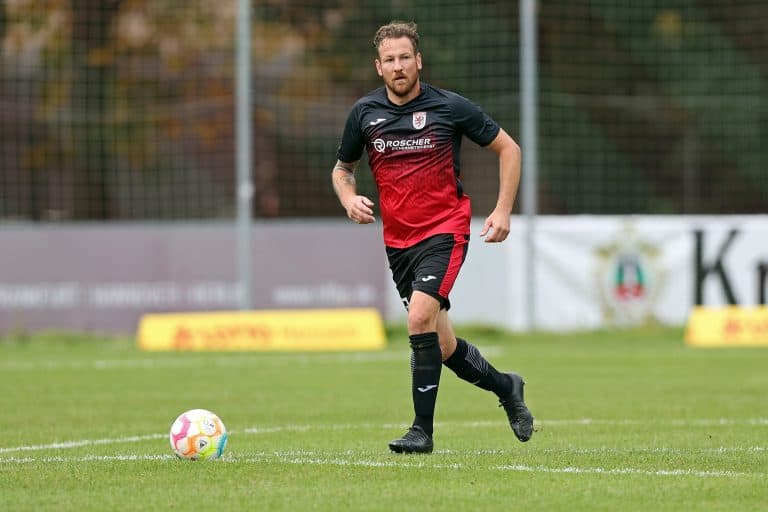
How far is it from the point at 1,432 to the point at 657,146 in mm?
17838

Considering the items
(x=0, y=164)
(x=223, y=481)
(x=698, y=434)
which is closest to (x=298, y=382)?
(x=698, y=434)

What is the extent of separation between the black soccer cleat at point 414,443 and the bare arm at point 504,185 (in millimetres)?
1112

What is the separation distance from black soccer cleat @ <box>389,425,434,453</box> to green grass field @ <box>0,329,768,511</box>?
0.24 feet

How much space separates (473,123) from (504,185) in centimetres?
39

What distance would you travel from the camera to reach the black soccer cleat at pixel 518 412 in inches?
340

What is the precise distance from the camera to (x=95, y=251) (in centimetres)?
2266

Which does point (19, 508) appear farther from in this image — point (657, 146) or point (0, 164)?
point (657, 146)

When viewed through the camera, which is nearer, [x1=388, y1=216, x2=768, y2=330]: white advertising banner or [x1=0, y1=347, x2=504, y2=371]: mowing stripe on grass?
[x1=0, y1=347, x2=504, y2=371]: mowing stripe on grass

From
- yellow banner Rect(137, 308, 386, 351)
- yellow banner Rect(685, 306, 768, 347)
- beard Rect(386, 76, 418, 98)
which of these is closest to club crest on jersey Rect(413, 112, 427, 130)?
beard Rect(386, 76, 418, 98)

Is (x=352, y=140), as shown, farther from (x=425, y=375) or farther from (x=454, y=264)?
(x=425, y=375)

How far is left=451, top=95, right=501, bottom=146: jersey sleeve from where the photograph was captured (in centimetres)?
845

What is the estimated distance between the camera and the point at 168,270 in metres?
22.8

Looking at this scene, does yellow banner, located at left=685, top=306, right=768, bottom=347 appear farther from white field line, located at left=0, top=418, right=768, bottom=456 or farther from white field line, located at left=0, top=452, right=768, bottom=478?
white field line, located at left=0, top=452, right=768, bottom=478

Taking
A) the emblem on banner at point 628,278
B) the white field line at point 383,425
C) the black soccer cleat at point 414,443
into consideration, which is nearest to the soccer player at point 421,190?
the black soccer cleat at point 414,443
